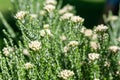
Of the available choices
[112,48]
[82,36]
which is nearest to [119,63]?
[112,48]

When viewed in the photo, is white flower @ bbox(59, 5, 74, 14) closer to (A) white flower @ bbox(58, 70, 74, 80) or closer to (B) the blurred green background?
(A) white flower @ bbox(58, 70, 74, 80)

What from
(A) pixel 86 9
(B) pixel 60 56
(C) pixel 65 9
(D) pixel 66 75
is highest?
(A) pixel 86 9

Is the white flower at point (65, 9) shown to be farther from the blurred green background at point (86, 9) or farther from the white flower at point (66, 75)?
the blurred green background at point (86, 9)

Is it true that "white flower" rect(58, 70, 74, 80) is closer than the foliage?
Yes

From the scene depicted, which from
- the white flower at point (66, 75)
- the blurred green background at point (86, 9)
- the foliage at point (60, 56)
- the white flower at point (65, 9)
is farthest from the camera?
the blurred green background at point (86, 9)

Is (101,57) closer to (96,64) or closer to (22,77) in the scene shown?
(96,64)

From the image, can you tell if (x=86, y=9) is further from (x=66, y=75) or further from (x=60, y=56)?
(x=66, y=75)

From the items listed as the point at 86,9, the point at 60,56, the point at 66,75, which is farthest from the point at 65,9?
the point at 86,9

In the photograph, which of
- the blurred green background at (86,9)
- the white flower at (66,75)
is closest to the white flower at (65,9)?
the white flower at (66,75)

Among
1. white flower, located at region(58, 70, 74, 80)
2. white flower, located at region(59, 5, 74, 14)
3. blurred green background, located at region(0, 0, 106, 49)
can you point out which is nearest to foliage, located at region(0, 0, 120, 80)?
white flower, located at region(58, 70, 74, 80)

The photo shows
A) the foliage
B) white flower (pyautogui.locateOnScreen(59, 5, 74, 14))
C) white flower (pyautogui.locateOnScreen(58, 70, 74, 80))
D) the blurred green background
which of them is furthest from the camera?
the blurred green background

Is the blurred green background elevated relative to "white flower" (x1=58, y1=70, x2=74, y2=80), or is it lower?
elevated

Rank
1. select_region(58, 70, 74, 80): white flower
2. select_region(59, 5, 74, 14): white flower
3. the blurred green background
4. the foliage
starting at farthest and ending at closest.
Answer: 1. the blurred green background
2. select_region(59, 5, 74, 14): white flower
3. the foliage
4. select_region(58, 70, 74, 80): white flower
